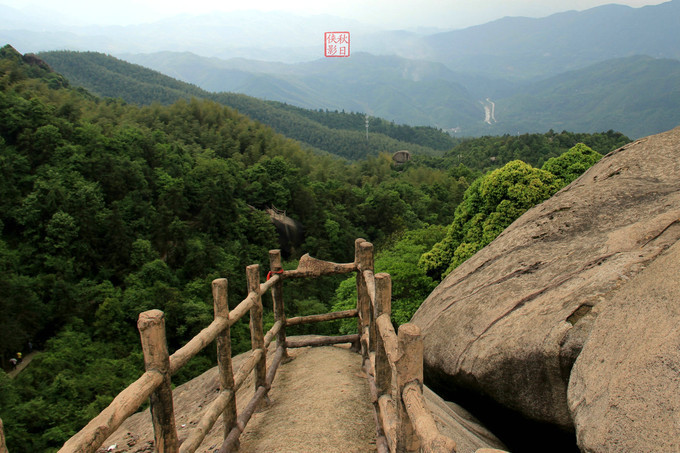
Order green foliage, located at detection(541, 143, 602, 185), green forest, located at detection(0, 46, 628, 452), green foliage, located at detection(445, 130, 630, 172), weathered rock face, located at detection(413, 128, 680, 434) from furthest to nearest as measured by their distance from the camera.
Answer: green foliage, located at detection(445, 130, 630, 172), green forest, located at detection(0, 46, 628, 452), green foliage, located at detection(541, 143, 602, 185), weathered rock face, located at detection(413, 128, 680, 434)

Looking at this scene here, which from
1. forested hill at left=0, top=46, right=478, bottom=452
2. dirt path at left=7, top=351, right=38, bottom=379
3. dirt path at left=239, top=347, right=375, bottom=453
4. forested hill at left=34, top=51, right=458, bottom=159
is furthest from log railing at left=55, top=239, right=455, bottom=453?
forested hill at left=34, top=51, right=458, bottom=159

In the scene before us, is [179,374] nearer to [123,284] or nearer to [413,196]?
[123,284]

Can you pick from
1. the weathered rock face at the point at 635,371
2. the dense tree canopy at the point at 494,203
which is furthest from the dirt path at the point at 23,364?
the weathered rock face at the point at 635,371

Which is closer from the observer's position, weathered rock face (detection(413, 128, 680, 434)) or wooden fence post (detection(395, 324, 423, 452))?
wooden fence post (detection(395, 324, 423, 452))

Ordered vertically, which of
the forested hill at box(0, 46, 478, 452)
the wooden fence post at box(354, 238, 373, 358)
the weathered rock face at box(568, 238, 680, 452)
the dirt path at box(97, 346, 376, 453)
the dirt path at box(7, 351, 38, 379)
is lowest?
the dirt path at box(7, 351, 38, 379)

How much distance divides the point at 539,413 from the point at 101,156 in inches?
1370

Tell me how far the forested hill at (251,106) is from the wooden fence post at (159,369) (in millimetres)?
99636

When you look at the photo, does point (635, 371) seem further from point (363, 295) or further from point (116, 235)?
point (116, 235)

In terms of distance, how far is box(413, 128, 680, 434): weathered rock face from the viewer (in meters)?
4.08

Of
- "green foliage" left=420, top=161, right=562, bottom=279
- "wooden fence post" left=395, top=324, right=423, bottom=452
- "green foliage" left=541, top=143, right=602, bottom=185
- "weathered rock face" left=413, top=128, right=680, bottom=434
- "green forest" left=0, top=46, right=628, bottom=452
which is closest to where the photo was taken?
"wooden fence post" left=395, top=324, right=423, bottom=452

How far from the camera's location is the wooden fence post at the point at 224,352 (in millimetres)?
4344

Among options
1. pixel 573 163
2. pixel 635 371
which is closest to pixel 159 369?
pixel 635 371

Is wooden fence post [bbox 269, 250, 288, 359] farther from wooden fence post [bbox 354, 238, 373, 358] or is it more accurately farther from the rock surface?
wooden fence post [bbox 354, 238, 373, 358]

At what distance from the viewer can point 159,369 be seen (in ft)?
10.1
